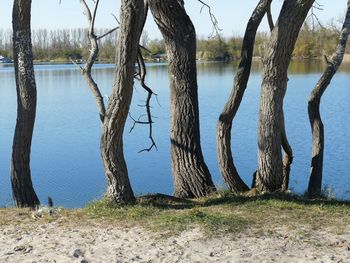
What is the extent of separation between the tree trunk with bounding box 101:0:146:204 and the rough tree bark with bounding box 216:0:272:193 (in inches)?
61.7

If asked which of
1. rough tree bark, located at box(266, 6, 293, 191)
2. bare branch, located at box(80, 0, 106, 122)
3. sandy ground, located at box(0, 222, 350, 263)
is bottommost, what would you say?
sandy ground, located at box(0, 222, 350, 263)

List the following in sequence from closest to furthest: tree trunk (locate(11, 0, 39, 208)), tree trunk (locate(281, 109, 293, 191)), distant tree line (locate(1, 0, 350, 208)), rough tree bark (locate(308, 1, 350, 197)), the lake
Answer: distant tree line (locate(1, 0, 350, 208))
tree trunk (locate(11, 0, 39, 208))
tree trunk (locate(281, 109, 293, 191))
rough tree bark (locate(308, 1, 350, 197))
the lake

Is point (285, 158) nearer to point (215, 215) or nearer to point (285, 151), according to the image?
point (285, 151)

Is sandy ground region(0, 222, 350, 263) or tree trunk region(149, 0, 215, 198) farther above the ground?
tree trunk region(149, 0, 215, 198)

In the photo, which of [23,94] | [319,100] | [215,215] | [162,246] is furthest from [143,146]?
[162,246]

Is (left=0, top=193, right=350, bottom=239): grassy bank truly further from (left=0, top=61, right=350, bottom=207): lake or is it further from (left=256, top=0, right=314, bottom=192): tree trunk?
(left=0, top=61, right=350, bottom=207): lake

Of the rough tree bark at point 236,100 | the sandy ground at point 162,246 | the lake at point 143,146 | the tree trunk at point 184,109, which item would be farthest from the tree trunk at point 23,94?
the rough tree bark at point 236,100

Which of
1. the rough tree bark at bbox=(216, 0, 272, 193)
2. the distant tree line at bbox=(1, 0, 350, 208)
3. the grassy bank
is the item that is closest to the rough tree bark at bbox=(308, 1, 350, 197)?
the distant tree line at bbox=(1, 0, 350, 208)

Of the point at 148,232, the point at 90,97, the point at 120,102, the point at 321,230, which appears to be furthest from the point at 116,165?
the point at 90,97

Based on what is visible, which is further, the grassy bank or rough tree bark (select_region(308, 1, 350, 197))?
rough tree bark (select_region(308, 1, 350, 197))

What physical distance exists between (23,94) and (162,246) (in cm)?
288

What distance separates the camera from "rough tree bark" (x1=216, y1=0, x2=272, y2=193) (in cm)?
707

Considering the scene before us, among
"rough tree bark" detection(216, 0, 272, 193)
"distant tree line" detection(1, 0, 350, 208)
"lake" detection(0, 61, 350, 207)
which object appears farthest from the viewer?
"lake" detection(0, 61, 350, 207)

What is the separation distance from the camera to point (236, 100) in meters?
7.10
